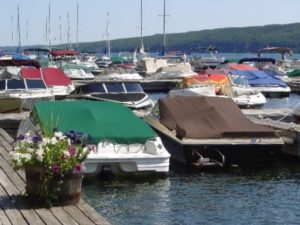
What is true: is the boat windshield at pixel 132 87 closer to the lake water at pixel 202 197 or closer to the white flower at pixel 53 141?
the lake water at pixel 202 197

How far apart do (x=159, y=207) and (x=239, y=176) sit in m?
4.37

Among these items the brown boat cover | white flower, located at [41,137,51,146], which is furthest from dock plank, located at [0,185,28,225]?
the brown boat cover

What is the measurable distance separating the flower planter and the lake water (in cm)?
239

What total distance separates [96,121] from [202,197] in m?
3.32

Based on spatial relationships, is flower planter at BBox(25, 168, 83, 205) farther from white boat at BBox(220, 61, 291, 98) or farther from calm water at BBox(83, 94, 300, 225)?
white boat at BBox(220, 61, 291, 98)

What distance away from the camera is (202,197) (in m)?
15.2

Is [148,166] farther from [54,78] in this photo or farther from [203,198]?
[54,78]

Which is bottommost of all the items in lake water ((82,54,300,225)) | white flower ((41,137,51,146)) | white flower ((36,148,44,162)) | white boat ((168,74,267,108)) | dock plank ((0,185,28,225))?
lake water ((82,54,300,225))

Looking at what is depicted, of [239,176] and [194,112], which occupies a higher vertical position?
[194,112]

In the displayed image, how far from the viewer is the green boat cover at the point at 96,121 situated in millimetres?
16172

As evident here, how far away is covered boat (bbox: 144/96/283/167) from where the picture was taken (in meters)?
18.3

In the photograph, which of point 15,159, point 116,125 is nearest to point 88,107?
point 116,125

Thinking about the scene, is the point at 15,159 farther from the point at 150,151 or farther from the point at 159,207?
the point at 150,151

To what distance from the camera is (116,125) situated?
54.7ft
